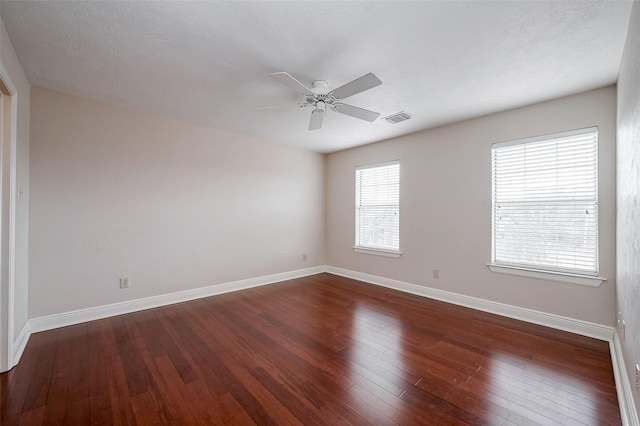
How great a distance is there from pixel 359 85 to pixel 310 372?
2.34m

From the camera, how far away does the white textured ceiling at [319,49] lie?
5.74ft

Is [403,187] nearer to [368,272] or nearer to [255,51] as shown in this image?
[368,272]

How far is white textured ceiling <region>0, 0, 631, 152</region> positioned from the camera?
1748 millimetres

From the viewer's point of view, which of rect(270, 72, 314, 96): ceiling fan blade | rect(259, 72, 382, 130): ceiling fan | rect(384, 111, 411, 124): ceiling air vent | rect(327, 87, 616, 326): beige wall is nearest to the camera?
rect(270, 72, 314, 96): ceiling fan blade

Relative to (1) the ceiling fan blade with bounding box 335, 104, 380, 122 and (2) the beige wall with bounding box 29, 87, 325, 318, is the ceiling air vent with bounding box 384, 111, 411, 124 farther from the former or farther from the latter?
(2) the beige wall with bounding box 29, 87, 325, 318

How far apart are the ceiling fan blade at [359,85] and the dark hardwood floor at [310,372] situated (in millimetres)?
2295

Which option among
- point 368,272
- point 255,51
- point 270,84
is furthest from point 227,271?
point 255,51

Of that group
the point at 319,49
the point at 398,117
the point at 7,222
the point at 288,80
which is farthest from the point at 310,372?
the point at 398,117

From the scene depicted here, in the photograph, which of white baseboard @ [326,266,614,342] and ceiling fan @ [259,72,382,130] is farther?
white baseboard @ [326,266,614,342]

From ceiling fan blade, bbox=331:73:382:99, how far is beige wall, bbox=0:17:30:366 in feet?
8.28

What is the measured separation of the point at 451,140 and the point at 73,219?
4.87 meters

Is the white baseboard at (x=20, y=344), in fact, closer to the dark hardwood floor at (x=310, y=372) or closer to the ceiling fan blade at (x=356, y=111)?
the dark hardwood floor at (x=310, y=372)

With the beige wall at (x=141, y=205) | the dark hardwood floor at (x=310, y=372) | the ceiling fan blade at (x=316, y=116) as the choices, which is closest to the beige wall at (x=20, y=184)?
the beige wall at (x=141, y=205)

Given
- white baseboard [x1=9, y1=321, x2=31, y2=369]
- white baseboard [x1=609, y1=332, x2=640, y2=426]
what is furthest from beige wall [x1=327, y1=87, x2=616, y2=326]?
white baseboard [x1=9, y1=321, x2=31, y2=369]
